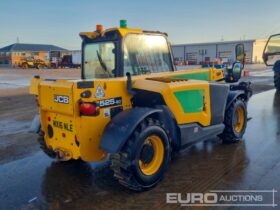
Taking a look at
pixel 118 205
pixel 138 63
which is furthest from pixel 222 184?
pixel 138 63

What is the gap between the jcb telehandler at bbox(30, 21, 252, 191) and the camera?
3.38m

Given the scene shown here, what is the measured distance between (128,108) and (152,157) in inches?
28.7

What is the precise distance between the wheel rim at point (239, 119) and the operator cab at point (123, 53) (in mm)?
1656

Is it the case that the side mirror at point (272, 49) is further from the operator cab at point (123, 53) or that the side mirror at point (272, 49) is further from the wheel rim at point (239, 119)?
the operator cab at point (123, 53)

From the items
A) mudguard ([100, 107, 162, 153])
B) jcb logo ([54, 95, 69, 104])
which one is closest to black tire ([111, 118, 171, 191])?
mudguard ([100, 107, 162, 153])

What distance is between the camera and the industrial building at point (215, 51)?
6062 centimetres

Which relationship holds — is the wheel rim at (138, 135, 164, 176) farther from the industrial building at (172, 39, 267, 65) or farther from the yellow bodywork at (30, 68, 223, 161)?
the industrial building at (172, 39, 267, 65)

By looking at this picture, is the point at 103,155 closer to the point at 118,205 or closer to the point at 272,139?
the point at 118,205

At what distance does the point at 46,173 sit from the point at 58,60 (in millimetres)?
46588

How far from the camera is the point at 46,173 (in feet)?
13.7

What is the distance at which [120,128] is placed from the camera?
333 cm

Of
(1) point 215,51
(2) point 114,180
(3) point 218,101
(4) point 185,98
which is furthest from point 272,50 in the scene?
(1) point 215,51

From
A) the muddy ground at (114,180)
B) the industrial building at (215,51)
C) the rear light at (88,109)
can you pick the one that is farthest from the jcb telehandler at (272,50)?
the industrial building at (215,51)

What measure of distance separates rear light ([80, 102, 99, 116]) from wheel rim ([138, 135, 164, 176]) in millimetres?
732
